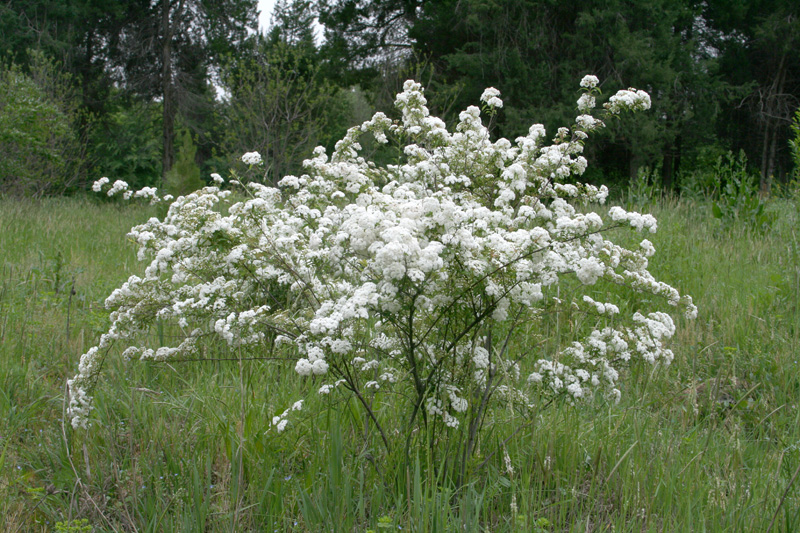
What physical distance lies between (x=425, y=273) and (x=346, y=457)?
1.12 metres

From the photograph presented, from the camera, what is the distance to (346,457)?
263cm

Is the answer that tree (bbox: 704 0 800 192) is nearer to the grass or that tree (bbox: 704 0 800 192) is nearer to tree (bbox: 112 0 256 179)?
tree (bbox: 112 0 256 179)

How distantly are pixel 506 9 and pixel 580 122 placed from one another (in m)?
20.6

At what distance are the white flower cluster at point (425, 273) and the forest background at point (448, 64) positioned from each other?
15031mm

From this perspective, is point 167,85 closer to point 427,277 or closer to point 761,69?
point 427,277

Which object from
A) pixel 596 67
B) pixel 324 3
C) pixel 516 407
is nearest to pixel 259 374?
pixel 516 407

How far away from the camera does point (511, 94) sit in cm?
2152

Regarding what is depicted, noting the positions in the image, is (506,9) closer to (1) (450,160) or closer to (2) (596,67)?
(2) (596,67)

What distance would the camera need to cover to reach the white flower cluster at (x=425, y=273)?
81.6 inches

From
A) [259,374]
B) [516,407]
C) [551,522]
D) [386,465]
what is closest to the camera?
[551,522]

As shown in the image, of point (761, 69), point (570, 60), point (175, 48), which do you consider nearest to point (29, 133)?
point (175, 48)

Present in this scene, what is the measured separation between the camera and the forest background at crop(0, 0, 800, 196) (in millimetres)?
20750

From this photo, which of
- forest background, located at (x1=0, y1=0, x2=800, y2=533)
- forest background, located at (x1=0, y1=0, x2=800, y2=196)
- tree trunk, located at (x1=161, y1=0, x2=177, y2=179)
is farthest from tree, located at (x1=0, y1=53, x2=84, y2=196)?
tree trunk, located at (x1=161, y1=0, x2=177, y2=179)

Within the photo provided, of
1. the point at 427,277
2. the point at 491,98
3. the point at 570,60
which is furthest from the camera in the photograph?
the point at 570,60
